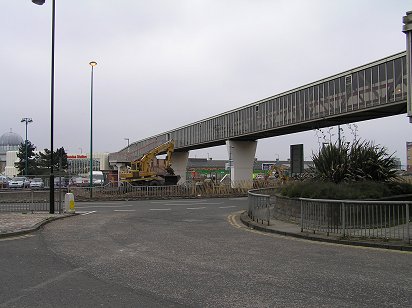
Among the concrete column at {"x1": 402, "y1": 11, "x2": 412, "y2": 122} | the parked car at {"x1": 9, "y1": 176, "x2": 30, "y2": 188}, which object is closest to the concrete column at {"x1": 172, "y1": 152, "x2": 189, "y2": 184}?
the parked car at {"x1": 9, "y1": 176, "x2": 30, "y2": 188}

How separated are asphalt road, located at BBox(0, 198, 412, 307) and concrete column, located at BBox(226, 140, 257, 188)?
39.1 metres

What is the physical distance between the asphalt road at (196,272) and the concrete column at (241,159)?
3908 centimetres

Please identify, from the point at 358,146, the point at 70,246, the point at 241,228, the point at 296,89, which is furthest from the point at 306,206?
the point at 296,89

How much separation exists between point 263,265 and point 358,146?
1093 centimetres

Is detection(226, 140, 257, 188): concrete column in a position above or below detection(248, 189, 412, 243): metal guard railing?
above

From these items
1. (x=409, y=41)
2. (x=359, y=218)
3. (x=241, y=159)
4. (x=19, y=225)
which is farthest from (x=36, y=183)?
(x=359, y=218)

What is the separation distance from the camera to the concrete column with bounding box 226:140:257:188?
171ft

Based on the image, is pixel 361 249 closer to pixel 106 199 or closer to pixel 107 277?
pixel 107 277

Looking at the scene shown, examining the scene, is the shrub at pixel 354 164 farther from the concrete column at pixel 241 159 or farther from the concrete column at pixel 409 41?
the concrete column at pixel 241 159

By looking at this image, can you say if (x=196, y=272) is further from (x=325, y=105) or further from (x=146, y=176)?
(x=146, y=176)

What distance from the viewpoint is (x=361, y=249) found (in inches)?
410

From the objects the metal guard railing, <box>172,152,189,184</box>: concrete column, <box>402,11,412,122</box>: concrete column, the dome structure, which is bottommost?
the metal guard railing

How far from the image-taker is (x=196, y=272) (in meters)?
7.76

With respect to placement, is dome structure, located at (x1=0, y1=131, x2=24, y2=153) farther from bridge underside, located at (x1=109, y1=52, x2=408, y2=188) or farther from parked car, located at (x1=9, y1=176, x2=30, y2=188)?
parked car, located at (x1=9, y1=176, x2=30, y2=188)
